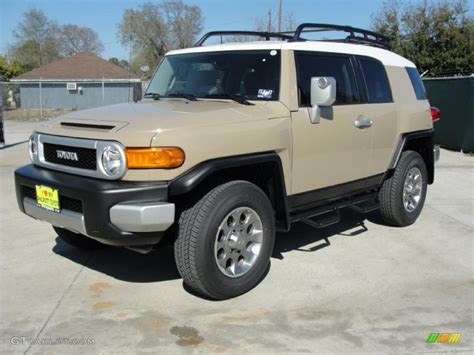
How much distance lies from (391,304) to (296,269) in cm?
100

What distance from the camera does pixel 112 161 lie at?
3.59 m

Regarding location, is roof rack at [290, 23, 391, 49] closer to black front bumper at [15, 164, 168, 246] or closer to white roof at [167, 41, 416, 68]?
white roof at [167, 41, 416, 68]

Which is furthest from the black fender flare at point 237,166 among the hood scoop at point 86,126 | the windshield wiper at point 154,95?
the windshield wiper at point 154,95

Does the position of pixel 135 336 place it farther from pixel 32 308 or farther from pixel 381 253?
pixel 381 253

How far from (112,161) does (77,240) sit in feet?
5.92

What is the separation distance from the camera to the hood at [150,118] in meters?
3.59

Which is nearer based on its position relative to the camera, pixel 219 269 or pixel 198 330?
pixel 198 330

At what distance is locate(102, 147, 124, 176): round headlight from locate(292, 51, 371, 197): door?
5.14 feet

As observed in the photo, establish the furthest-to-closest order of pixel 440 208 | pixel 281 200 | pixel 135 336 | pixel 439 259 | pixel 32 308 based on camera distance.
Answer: pixel 440 208, pixel 439 259, pixel 281 200, pixel 32 308, pixel 135 336

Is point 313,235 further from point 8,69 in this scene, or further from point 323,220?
point 8,69

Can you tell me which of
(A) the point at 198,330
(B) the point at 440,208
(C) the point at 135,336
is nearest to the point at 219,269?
(A) the point at 198,330

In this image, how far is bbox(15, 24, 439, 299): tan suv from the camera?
3.56 metres

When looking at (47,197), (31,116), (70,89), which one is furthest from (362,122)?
(70,89)

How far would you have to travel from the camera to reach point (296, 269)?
4.77 meters
